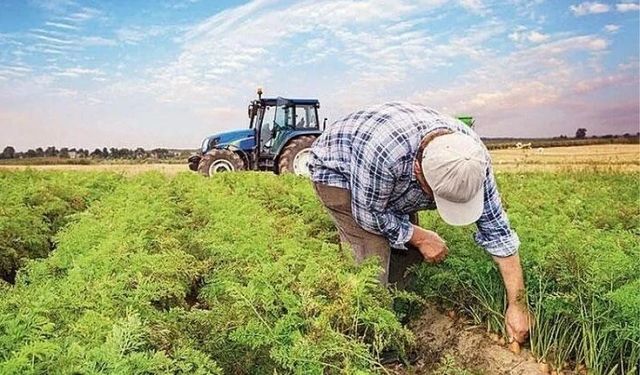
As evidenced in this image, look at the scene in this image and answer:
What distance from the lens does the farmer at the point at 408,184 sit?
405 centimetres

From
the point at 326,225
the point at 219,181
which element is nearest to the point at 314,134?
the point at 219,181

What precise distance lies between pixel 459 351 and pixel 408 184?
1.28 meters

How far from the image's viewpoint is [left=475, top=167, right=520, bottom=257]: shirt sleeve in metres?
4.38

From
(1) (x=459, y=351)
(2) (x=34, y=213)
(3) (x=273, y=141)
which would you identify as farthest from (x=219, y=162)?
(1) (x=459, y=351)

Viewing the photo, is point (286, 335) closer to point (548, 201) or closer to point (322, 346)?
point (322, 346)

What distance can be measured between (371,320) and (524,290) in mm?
1242

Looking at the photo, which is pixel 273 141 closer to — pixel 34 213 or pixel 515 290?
pixel 34 213

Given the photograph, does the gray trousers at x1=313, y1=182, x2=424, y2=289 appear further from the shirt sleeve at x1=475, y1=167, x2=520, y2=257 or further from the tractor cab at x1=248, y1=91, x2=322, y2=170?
the tractor cab at x1=248, y1=91, x2=322, y2=170

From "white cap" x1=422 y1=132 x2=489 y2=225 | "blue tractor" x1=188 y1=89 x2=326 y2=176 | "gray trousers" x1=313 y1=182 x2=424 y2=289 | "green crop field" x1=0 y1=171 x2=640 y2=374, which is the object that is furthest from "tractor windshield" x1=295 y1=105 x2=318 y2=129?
"white cap" x1=422 y1=132 x2=489 y2=225

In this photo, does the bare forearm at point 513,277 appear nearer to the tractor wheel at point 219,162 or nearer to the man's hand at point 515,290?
the man's hand at point 515,290

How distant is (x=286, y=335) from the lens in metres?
3.55

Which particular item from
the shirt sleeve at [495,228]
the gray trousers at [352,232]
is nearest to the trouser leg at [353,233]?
the gray trousers at [352,232]

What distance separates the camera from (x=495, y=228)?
4.43m

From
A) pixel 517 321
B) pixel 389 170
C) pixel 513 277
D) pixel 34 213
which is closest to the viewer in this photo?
pixel 389 170
